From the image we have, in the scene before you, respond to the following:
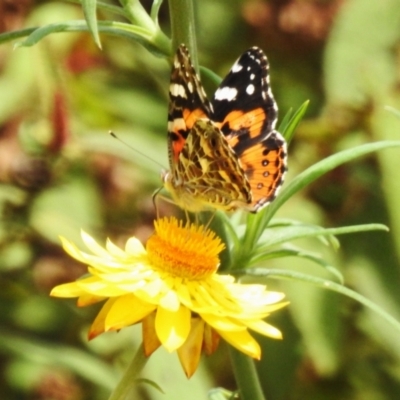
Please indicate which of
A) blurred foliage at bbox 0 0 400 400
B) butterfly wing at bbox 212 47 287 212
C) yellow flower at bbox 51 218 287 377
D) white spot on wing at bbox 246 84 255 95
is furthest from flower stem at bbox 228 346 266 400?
blurred foliage at bbox 0 0 400 400

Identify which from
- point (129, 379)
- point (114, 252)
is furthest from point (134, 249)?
point (129, 379)

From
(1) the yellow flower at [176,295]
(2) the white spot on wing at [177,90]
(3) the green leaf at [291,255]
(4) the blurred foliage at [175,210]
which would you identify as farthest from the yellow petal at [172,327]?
(4) the blurred foliage at [175,210]

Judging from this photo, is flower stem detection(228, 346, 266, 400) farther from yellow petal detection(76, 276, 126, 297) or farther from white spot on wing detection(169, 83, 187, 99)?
white spot on wing detection(169, 83, 187, 99)

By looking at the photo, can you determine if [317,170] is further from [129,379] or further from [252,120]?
[129,379]

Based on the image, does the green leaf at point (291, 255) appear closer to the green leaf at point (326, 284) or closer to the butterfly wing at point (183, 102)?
the green leaf at point (326, 284)

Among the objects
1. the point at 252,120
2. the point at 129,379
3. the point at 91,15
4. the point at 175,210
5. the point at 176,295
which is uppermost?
the point at 175,210

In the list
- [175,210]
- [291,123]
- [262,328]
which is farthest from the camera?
[175,210]

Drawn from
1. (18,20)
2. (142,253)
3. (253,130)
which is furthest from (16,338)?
(253,130)
